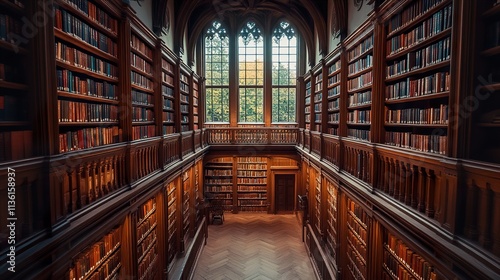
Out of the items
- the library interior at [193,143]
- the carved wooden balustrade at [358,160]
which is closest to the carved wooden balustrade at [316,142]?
the library interior at [193,143]

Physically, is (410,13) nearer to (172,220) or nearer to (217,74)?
(172,220)

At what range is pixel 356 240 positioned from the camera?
484 centimetres

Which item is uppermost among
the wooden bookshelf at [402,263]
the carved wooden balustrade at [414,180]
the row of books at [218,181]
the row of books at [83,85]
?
the row of books at [83,85]

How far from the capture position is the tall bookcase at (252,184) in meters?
10.5

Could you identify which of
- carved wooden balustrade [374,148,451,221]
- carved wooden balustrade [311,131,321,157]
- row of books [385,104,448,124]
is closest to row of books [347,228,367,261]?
carved wooden balustrade [374,148,451,221]

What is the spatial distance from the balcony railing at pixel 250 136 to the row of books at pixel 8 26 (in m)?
7.66

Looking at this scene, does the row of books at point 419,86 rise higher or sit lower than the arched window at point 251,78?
lower

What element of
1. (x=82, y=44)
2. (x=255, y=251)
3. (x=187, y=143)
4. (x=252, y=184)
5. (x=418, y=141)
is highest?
(x=82, y=44)

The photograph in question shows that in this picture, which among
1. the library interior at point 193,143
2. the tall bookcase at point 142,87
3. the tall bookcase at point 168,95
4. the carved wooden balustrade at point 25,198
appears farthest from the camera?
the tall bookcase at point 168,95

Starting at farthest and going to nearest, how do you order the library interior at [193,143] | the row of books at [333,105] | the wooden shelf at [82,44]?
1. the row of books at [333,105]
2. the wooden shelf at [82,44]
3. the library interior at [193,143]

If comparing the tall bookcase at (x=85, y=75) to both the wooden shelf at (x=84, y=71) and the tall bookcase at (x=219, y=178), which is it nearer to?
the wooden shelf at (x=84, y=71)

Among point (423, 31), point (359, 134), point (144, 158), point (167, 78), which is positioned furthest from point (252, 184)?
point (423, 31)

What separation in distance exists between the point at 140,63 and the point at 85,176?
2.44 m

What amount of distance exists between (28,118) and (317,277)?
622 cm
